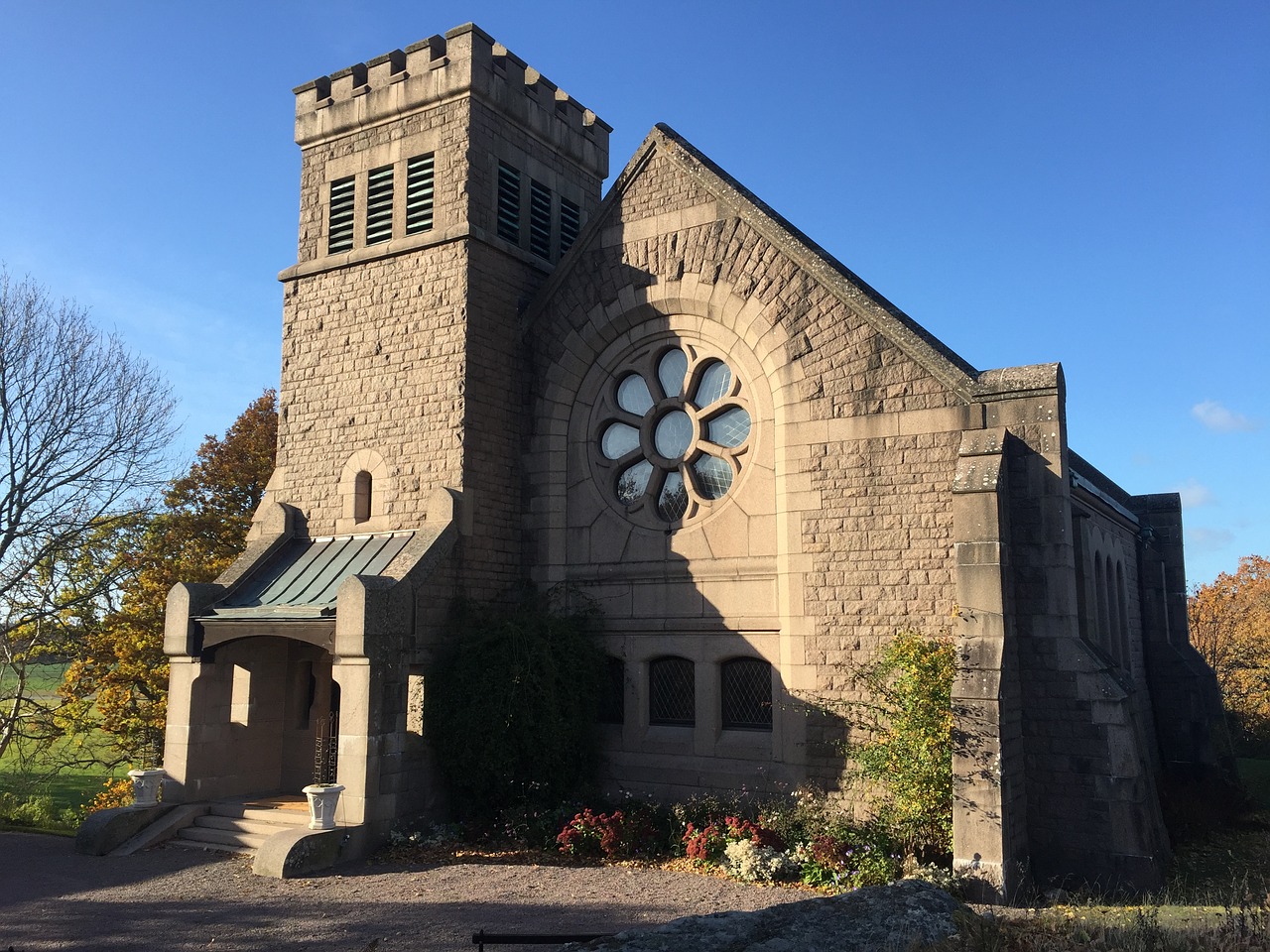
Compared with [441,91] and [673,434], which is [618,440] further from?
[441,91]

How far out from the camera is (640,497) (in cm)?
1532

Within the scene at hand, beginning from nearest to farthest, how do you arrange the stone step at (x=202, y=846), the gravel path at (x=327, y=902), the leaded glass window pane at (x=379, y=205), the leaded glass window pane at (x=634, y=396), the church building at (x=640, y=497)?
the gravel path at (x=327, y=902), the church building at (x=640, y=497), the stone step at (x=202, y=846), the leaded glass window pane at (x=634, y=396), the leaded glass window pane at (x=379, y=205)

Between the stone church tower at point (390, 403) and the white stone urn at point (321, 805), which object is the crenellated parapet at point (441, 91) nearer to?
the stone church tower at point (390, 403)

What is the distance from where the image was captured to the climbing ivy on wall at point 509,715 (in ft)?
43.9

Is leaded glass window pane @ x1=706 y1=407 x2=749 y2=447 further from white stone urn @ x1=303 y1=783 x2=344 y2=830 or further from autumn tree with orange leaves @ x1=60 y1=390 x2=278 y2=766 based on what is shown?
autumn tree with orange leaves @ x1=60 y1=390 x2=278 y2=766

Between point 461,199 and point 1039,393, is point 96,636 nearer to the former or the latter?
point 461,199

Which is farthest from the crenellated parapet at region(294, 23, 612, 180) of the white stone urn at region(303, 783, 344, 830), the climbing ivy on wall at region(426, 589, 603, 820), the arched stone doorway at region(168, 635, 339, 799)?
the white stone urn at region(303, 783, 344, 830)

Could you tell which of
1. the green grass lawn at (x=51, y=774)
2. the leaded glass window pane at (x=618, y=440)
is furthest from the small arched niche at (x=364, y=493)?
the green grass lawn at (x=51, y=774)

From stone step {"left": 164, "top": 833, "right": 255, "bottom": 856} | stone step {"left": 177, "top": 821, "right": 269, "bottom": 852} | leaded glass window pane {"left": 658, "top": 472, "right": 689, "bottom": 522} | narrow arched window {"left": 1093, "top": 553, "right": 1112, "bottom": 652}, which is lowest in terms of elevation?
stone step {"left": 164, "top": 833, "right": 255, "bottom": 856}

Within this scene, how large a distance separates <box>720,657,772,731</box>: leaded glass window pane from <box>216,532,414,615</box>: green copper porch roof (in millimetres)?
5104

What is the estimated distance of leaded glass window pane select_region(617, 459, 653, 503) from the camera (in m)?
15.4

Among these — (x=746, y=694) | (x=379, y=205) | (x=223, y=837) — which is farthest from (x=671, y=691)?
(x=379, y=205)

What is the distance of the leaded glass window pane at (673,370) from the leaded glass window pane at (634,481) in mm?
1190

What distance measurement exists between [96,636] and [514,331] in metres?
15.2
